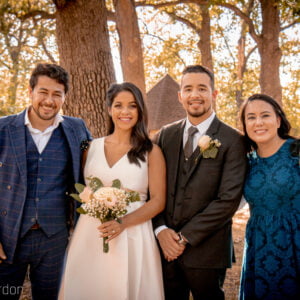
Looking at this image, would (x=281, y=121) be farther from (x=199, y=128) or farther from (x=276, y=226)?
(x=276, y=226)

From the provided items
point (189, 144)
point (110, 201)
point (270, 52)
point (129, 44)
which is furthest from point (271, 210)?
point (270, 52)

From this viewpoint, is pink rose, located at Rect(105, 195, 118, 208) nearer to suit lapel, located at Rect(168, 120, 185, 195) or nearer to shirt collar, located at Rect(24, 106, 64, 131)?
suit lapel, located at Rect(168, 120, 185, 195)

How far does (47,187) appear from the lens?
3.25 metres

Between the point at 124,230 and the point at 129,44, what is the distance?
490 centimetres

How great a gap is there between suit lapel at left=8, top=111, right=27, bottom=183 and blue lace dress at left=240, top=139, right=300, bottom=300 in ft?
7.50

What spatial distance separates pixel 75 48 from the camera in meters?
5.07

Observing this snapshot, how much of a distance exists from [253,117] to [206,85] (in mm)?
622

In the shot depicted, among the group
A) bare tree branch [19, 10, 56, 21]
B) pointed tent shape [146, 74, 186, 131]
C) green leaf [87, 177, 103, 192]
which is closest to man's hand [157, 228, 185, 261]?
green leaf [87, 177, 103, 192]

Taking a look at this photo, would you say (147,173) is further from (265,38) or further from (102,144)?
(265,38)

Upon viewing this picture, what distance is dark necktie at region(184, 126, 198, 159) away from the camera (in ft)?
11.3

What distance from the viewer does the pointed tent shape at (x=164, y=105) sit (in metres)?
17.9

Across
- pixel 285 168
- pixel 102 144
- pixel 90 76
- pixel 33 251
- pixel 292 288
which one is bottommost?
pixel 292 288

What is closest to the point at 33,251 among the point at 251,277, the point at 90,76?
the point at 251,277

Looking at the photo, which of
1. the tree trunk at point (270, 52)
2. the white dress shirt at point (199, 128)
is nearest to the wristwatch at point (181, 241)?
the white dress shirt at point (199, 128)
